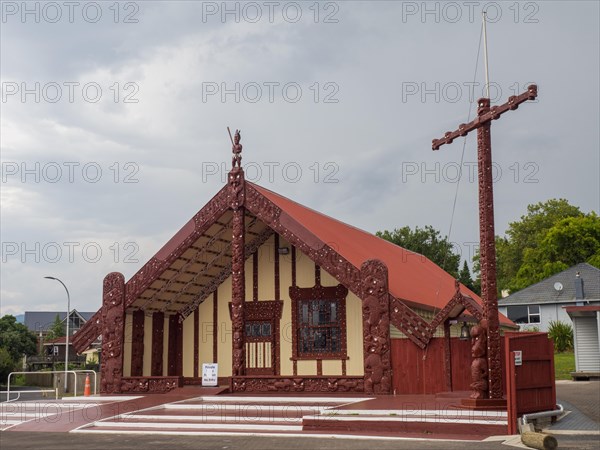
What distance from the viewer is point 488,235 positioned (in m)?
14.8

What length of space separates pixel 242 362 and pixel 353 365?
12.1ft

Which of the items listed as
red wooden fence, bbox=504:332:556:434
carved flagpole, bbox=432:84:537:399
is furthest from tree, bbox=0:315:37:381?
red wooden fence, bbox=504:332:556:434

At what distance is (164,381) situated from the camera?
21.7m

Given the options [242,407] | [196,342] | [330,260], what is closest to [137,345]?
[196,342]

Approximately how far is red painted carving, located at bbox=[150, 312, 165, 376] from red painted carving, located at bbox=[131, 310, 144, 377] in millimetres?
580

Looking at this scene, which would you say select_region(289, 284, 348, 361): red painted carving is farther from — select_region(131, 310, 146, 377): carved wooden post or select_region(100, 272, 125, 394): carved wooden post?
select_region(100, 272, 125, 394): carved wooden post

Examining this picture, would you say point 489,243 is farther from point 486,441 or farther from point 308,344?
point 308,344

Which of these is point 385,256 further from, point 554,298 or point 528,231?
point 528,231

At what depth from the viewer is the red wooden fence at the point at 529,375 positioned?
1307cm

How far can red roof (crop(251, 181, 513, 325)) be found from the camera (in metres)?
21.8

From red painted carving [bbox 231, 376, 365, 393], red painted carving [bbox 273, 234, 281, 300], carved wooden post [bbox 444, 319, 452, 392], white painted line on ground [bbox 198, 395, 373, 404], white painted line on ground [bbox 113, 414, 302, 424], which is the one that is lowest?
white painted line on ground [bbox 113, 414, 302, 424]

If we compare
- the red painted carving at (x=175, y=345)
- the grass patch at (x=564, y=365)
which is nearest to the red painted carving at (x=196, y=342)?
the red painted carving at (x=175, y=345)

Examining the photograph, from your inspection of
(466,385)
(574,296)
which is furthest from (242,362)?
(574,296)

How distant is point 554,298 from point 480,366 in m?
36.6
